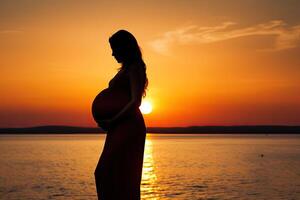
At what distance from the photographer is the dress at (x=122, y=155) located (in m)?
5.84

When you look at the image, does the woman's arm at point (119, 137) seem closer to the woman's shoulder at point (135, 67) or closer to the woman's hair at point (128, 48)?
the woman's shoulder at point (135, 67)

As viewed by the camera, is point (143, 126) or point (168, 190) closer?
point (143, 126)

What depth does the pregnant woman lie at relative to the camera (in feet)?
19.1

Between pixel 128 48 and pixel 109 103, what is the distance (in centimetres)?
67

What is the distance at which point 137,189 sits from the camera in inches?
239

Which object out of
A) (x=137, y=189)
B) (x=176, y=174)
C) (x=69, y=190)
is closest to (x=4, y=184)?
(x=69, y=190)

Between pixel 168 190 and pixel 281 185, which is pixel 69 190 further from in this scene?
pixel 281 185

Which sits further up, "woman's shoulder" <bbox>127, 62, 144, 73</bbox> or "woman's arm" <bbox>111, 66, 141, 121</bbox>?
"woman's shoulder" <bbox>127, 62, 144, 73</bbox>

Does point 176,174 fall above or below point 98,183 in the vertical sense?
above

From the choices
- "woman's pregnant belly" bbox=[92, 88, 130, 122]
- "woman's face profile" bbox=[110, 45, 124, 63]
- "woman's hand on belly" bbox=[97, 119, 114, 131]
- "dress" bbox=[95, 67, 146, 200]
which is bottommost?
"dress" bbox=[95, 67, 146, 200]

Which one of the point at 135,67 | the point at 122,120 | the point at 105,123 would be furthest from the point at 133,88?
the point at 105,123

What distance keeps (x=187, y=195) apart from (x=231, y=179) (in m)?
14.2

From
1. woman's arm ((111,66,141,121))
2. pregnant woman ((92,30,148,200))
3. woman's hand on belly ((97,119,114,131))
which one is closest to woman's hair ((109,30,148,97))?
pregnant woman ((92,30,148,200))

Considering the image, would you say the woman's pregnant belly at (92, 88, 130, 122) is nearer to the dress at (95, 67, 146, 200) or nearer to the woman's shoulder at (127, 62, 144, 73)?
the dress at (95, 67, 146, 200)
